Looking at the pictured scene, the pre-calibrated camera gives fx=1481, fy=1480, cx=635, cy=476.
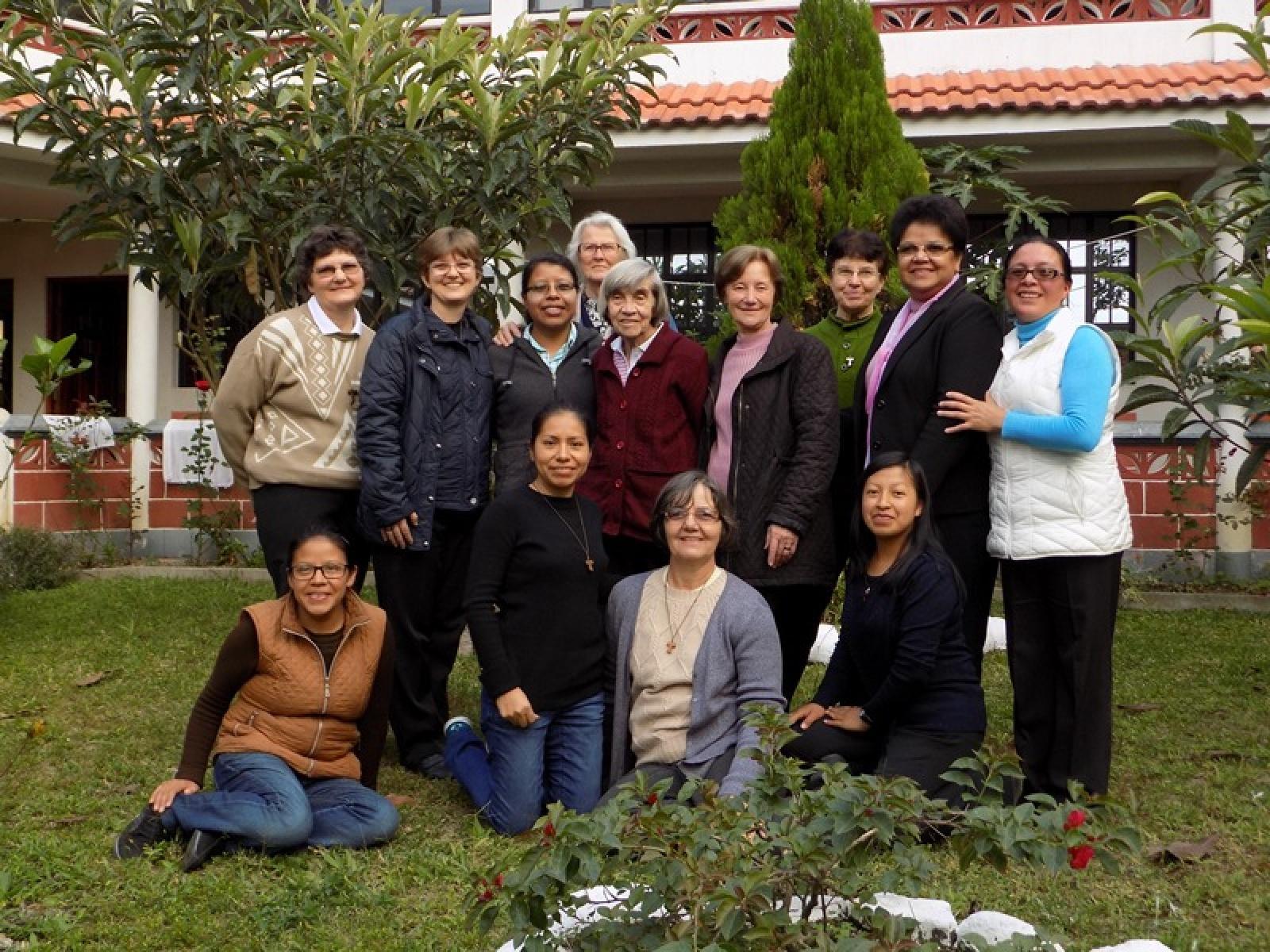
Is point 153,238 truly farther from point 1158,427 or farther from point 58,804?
point 1158,427

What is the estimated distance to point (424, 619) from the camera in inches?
210

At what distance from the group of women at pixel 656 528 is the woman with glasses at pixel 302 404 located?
0.04 ft

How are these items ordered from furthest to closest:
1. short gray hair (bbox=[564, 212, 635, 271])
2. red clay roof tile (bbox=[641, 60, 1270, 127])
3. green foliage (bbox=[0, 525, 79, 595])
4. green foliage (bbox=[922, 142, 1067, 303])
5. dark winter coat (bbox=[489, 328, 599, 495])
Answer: red clay roof tile (bbox=[641, 60, 1270, 127]), green foliage (bbox=[922, 142, 1067, 303]), green foliage (bbox=[0, 525, 79, 595]), short gray hair (bbox=[564, 212, 635, 271]), dark winter coat (bbox=[489, 328, 599, 495])

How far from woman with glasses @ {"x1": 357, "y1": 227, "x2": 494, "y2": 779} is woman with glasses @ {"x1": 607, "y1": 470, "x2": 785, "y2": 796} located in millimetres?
857

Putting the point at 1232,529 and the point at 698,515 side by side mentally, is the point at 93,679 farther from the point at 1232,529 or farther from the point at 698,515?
the point at 1232,529

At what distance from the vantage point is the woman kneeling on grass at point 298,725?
4.36 m

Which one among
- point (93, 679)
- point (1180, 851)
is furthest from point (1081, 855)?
point (93, 679)

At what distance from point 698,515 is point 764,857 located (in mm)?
1804

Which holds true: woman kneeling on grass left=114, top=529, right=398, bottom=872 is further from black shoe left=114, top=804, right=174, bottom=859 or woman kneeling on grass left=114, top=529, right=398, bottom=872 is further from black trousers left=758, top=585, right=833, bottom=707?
black trousers left=758, top=585, right=833, bottom=707

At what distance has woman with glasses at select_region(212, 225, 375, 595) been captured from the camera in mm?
5062

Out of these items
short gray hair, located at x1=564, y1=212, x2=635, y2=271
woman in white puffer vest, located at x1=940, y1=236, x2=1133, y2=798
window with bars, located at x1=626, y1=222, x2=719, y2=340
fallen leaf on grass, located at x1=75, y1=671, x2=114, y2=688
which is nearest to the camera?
woman in white puffer vest, located at x1=940, y1=236, x2=1133, y2=798

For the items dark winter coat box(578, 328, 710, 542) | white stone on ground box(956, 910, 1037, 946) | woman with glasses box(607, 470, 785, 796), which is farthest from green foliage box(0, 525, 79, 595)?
white stone on ground box(956, 910, 1037, 946)

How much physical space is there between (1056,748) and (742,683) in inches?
38.8

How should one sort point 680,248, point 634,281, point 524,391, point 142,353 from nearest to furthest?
1. point 634,281
2. point 524,391
3. point 142,353
4. point 680,248
